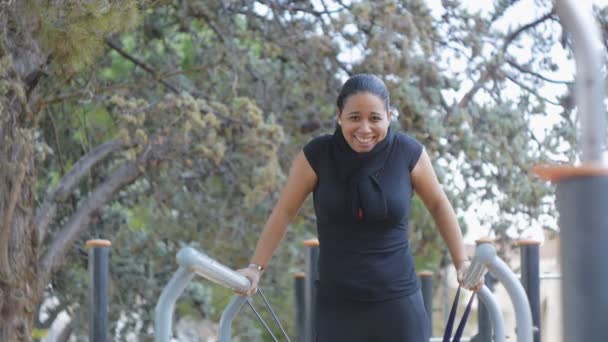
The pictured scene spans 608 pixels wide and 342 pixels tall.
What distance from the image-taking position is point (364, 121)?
122 inches

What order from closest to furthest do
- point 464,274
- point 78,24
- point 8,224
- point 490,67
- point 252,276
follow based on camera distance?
point 464,274 < point 252,276 < point 78,24 < point 8,224 < point 490,67

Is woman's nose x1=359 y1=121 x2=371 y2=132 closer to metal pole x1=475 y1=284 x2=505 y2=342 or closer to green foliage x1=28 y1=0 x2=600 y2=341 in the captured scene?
metal pole x1=475 y1=284 x2=505 y2=342

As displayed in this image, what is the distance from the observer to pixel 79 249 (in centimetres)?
1084

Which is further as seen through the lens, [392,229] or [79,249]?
[79,249]

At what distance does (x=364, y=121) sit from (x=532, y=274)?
307 cm

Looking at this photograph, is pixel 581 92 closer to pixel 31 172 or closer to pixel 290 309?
pixel 31 172

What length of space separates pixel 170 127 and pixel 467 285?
5.94 meters

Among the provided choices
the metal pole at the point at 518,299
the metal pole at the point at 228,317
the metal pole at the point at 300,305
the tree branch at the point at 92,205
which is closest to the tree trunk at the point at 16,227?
the tree branch at the point at 92,205

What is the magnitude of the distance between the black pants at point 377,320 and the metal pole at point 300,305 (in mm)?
3489

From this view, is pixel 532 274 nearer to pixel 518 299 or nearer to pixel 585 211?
pixel 518 299

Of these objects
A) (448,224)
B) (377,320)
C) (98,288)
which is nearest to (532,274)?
(98,288)

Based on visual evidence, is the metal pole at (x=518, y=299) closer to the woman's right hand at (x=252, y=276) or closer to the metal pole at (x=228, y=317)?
the woman's right hand at (x=252, y=276)

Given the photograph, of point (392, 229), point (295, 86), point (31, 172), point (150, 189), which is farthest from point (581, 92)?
point (150, 189)

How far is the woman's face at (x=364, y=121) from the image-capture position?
10.1 ft
